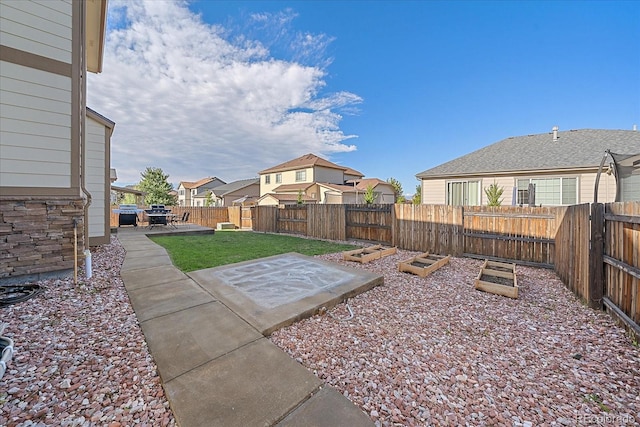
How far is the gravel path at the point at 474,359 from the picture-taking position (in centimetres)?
181

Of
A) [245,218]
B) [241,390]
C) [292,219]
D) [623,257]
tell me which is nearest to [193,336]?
[241,390]

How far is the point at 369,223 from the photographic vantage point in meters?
9.66

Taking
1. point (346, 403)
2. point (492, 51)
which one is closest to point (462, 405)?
point (346, 403)

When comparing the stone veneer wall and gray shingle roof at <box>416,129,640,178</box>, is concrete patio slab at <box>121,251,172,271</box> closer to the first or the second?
the stone veneer wall

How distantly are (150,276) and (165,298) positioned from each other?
4.56 ft

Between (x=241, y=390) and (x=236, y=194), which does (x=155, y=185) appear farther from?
(x=241, y=390)

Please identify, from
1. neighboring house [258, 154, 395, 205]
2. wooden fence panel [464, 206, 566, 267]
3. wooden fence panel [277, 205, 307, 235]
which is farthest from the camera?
neighboring house [258, 154, 395, 205]

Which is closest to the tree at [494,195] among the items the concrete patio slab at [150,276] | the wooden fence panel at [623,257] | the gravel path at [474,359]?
the gravel path at [474,359]

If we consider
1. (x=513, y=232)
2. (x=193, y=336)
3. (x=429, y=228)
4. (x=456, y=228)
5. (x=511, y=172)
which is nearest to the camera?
(x=193, y=336)

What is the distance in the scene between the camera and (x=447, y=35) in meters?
10.1

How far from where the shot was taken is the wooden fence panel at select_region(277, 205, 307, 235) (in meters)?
12.8

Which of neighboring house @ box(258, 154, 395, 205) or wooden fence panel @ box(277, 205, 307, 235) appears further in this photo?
neighboring house @ box(258, 154, 395, 205)

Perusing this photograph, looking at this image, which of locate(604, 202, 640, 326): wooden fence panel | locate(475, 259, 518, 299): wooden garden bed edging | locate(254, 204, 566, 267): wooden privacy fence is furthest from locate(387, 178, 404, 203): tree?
locate(604, 202, 640, 326): wooden fence panel

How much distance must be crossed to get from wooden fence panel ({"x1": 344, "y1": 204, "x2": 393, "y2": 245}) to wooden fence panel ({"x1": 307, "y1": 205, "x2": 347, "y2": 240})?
259 millimetres
